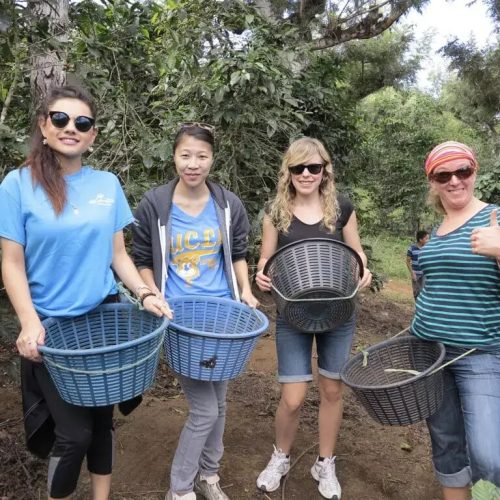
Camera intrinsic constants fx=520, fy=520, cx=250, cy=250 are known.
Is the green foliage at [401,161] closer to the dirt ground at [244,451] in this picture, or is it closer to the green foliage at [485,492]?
the dirt ground at [244,451]

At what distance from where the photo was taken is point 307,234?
2.23 m

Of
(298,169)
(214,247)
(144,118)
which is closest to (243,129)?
(144,118)

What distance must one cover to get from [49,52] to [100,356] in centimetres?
166

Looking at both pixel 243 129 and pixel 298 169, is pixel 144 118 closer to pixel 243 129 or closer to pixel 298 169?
pixel 243 129

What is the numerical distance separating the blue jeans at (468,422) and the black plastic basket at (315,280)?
0.47m

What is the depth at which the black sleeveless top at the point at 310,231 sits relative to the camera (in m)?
Answer: 2.23

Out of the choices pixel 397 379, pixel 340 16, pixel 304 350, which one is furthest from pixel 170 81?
pixel 340 16

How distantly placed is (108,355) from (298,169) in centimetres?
116

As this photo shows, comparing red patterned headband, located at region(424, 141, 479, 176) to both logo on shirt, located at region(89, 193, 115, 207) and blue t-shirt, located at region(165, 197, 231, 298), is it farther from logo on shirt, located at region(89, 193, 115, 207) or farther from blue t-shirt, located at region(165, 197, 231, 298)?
logo on shirt, located at region(89, 193, 115, 207)

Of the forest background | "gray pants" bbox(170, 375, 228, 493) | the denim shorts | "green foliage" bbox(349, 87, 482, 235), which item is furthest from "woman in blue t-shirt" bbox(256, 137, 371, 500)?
"green foliage" bbox(349, 87, 482, 235)

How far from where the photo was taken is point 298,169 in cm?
224

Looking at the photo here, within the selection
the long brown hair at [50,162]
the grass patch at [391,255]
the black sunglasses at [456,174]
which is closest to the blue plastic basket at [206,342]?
the long brown hair at [50,162]

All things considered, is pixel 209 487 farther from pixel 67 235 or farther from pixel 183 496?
pixel 67 235

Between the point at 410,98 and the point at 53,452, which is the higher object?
the point at 410,98
